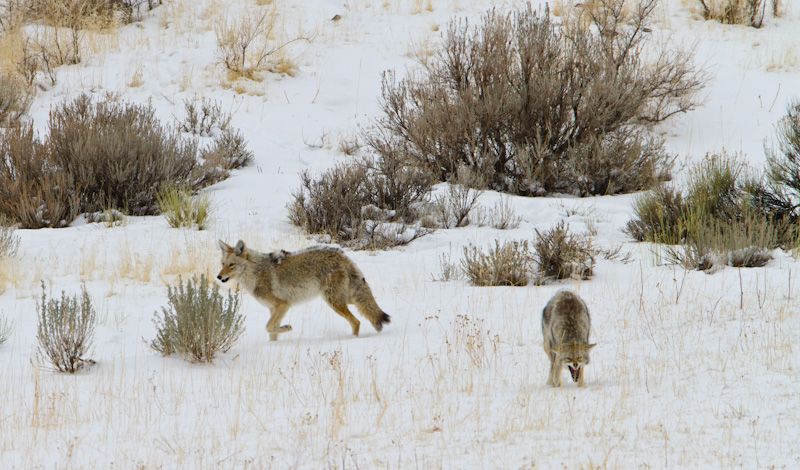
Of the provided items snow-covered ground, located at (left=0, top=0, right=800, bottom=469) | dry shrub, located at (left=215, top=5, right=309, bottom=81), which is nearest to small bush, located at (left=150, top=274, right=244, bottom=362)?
snow-covered ground, located at (left=0, top=0, right=800, bottom=469)

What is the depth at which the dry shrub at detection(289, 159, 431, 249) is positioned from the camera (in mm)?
11266

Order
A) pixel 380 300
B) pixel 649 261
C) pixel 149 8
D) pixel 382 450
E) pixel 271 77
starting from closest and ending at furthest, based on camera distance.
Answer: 1. pixel 382 450
2. pixel 380 300
3. pixel 649 261
4. pixel 271 77
5. pixel 149 8

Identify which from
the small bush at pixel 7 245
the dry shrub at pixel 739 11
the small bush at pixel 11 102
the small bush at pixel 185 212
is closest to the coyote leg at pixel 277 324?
the small bush at pixel 7 245

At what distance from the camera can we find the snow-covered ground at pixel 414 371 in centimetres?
401

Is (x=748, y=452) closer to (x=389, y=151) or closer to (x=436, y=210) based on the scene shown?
(x=436, y=210)

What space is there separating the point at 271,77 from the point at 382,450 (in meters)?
17.0

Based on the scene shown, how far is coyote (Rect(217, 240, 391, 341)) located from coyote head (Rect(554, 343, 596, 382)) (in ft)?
7.27

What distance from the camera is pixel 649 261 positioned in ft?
30.8

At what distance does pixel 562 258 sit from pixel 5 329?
5.90 m

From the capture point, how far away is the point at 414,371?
5.61 meters

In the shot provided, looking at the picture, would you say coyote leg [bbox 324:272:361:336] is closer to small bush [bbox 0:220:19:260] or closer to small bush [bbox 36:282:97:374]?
small bush [bbox 36:282:97:374]

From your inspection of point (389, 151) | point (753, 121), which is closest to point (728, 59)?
point (753, 121)

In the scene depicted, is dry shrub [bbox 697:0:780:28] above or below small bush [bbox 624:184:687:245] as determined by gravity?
above

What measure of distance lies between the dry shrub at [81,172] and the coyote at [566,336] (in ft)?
28.8
